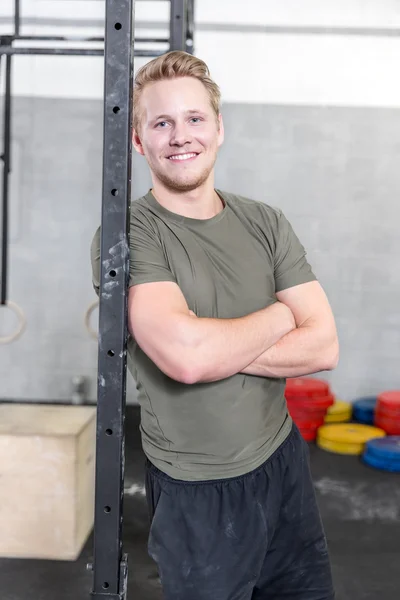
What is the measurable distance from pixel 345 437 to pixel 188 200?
3.23 metres

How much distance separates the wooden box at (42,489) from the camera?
116 inches

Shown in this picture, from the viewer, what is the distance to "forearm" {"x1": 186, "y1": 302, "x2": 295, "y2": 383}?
58.5 inches

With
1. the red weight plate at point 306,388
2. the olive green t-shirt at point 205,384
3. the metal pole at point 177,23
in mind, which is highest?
the metal pole at point 177,23

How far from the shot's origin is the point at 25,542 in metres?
3.02

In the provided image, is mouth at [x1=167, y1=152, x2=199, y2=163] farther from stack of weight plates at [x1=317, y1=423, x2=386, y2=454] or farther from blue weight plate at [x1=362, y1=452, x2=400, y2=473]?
stack of weight plates at [x1=317, y1=423, x2=386, y2=454]

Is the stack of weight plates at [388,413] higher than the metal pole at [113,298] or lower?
lower

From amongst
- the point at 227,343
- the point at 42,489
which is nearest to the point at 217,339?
the point at 227,343

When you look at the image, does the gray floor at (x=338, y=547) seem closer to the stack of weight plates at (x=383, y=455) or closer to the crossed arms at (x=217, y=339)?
the stack of weight plates at (x=383, y=455)

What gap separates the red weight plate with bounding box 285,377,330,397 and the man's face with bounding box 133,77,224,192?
10.5ft

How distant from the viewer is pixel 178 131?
1.59 metres

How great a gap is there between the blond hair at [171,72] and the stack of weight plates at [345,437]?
Answer: 3.27 m

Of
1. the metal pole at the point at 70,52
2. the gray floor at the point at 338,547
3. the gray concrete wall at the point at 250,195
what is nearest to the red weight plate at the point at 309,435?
the gray floor at the point at 338,547

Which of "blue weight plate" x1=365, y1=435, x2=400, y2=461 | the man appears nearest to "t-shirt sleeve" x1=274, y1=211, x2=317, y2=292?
the man

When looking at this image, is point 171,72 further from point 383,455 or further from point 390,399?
point 390,399
